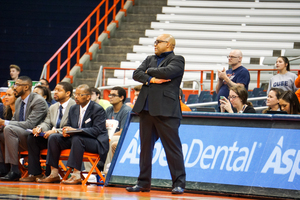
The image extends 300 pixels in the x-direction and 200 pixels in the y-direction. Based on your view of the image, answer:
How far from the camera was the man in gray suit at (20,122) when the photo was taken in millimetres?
5914

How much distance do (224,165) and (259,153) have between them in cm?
38

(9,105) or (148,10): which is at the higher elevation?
(148,10)

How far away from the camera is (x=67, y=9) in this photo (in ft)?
49.4

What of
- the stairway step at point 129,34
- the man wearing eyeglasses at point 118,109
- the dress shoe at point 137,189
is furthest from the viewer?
the stairway step at point 129,34

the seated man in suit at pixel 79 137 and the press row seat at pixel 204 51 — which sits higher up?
the press row seat at pixel 204 51

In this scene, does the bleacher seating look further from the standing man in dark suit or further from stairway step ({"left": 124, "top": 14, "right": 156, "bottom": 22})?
the standing man in dark suit

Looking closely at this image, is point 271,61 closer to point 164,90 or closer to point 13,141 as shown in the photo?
point 13,141

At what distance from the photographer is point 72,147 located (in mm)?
5512

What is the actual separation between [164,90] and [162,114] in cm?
25

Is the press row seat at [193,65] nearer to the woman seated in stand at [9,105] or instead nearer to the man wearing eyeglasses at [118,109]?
the man wearing eyeglasses at [118,109]

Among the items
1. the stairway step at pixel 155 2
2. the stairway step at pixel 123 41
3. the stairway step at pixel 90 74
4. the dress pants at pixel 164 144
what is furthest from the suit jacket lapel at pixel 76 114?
the stairway step at pixel 155 2

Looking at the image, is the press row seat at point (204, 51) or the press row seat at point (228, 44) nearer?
the press row seat at point (204, 51)

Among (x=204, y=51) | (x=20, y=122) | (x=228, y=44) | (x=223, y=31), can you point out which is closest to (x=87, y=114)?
(x=20, y=122)

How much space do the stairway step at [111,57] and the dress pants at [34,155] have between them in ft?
23.3
